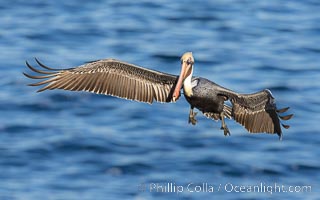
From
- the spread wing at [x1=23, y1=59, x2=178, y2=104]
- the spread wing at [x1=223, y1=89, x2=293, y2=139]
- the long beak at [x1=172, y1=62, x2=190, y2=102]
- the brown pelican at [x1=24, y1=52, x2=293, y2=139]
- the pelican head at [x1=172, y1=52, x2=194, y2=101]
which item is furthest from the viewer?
the spread wing at [x1=23, y1=59, x2=178, y2=104]

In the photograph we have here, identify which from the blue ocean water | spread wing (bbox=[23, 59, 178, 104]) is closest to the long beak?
spread wing (bbox=[23, 59, 178, 104])

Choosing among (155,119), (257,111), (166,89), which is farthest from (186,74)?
(155,119)

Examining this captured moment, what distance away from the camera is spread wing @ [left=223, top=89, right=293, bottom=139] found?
12273 millimetres

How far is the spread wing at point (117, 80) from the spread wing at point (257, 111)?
0.85 meters

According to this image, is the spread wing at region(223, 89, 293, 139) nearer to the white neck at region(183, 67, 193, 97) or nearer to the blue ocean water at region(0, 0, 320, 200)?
the white neck at region(183, 67, 193, 97)

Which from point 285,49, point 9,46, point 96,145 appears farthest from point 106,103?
point 285,49

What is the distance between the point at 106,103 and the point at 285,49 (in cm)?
510

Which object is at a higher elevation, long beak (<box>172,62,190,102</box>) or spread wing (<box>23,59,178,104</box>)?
spread wing (<box>23,59,178,104</box>)

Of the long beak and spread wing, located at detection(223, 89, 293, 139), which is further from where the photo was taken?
spread wing, located at detection(223, 89, 293, 139)

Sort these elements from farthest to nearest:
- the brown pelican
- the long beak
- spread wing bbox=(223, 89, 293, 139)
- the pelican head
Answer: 1. spread wing bbox=(223, 89, 293, 139)
2. the brown pelican
3. the pelican head
4. the long beak

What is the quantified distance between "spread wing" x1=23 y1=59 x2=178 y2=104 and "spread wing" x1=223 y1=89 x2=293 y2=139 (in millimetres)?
854

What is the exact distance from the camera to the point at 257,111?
12.4 m

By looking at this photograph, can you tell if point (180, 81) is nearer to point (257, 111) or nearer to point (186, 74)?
point (186, 74)

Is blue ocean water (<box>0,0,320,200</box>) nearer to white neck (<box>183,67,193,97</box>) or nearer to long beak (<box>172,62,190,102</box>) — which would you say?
white neck (<box>183,67,193,97</box>)
